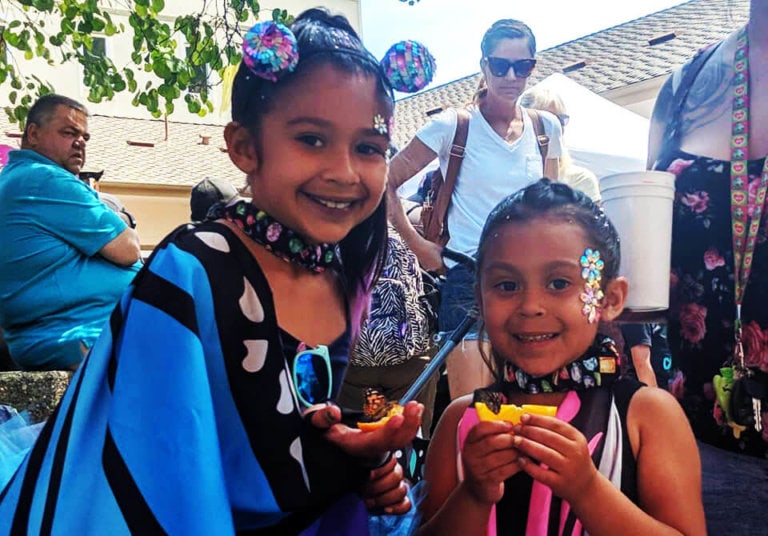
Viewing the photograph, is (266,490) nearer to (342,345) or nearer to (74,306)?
(342,345)

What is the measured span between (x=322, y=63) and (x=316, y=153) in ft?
0.72

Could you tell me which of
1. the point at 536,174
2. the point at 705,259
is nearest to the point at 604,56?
the point at 536,174

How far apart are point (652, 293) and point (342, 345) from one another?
798 mm

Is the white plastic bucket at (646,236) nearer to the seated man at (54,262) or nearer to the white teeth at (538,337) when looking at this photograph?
the white teeth at (538,337)

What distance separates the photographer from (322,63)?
1.70 meters

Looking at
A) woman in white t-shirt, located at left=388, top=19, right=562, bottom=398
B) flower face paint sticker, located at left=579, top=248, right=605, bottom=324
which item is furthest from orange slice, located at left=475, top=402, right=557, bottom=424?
woman in white t-shirt, located at left=388, top=19, right=562, bottom=398

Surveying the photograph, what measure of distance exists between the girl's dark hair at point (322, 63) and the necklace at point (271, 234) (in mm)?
188

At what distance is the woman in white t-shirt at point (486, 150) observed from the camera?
3795 mm

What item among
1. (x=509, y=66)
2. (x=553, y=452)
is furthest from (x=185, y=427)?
(x=509, y=66)

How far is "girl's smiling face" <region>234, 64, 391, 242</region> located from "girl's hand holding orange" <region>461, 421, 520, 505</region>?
0.56 meters

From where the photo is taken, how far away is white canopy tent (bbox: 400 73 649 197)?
658 centimetres

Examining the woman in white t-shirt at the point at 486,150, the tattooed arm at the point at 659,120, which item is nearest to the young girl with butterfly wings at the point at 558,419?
the tattooed arm at the point at 659,120

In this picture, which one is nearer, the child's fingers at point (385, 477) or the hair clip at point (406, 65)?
the child's fingers at point (385, 477)

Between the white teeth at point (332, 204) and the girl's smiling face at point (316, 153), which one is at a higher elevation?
the girl's smiling face at point (316, 153)
